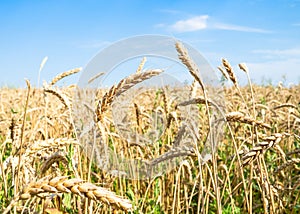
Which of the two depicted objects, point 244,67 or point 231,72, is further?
point 244,67

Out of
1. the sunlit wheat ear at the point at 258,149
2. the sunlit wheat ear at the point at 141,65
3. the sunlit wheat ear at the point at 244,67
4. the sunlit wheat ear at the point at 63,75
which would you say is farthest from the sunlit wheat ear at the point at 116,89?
the sunlit wheat ear at the point at 141,65

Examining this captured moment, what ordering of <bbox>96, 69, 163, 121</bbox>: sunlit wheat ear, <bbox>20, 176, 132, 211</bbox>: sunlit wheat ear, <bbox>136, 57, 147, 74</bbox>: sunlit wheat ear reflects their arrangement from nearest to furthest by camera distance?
<bbox>20, 176, 132, 211</bbox>: sunlit wheat ear < <bbox>96, 69, 163, 121</bbox>: sunlit wheat ear < <bbox>136, 57, 147, 74</bbox>: sunlit wheat ear

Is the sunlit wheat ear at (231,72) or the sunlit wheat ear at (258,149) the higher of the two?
the sunlit wheat ear at (231,72)

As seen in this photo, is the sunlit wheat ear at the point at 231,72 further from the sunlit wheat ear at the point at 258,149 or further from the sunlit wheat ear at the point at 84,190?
the sunlit wheat ear at the point at 84,190

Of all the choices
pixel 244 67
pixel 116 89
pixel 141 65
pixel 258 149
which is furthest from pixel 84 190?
pixel 141 65

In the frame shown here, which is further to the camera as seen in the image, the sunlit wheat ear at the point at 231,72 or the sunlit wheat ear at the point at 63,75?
the sunlit wheat ear at the point at 63,75

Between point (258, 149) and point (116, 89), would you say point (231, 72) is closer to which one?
point (258, 149)

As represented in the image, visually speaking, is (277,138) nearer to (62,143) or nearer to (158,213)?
(62,143)

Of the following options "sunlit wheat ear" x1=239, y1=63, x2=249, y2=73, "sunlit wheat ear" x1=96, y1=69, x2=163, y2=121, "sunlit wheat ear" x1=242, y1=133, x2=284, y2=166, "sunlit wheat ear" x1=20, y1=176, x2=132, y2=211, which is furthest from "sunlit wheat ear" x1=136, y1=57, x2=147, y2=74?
"sunlit wheat ear" x1=20, y1=176, x2=132, y2=211

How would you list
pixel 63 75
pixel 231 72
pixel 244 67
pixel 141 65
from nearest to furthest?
pixel 231 72
pixel 244 67
pixel 63 75
pixel 141 65

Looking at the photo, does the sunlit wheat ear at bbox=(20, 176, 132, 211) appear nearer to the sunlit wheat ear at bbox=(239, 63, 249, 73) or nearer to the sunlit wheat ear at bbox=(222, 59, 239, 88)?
the sunlit wheat ear at bbox=(222, 59, 239, 88)

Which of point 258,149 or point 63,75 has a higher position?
point 63,75

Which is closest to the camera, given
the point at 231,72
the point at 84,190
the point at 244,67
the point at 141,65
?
the point at 84,190

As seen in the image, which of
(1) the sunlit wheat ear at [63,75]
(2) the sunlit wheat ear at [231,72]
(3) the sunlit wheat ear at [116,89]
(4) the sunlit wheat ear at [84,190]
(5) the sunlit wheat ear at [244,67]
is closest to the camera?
(4) the sunlit wheat ear at [84,190]
